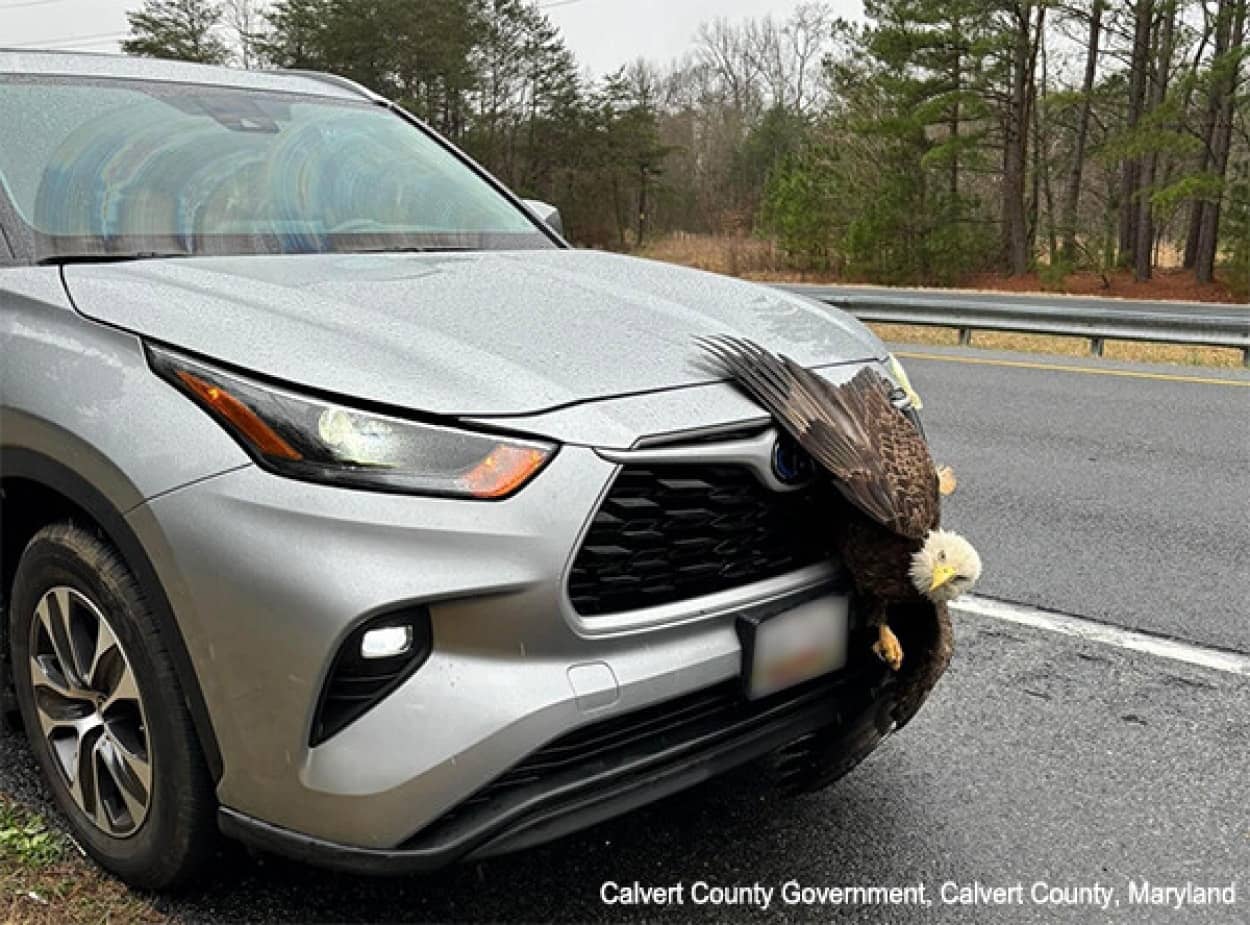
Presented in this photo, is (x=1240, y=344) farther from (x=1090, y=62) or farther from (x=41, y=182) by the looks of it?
(x=1090, y=62)

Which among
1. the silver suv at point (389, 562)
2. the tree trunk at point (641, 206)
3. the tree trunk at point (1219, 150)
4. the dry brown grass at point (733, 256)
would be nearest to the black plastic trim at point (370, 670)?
the silver suv at point (389, 562)

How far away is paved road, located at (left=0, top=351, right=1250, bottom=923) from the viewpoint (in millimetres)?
2275

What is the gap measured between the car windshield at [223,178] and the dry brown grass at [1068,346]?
30.6ft

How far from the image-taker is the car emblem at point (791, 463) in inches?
81.8

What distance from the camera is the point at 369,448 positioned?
1.83m

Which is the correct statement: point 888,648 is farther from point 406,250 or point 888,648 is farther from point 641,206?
point 641,206

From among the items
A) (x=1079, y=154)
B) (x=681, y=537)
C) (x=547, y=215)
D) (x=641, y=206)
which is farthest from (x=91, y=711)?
(x=641, y=206)

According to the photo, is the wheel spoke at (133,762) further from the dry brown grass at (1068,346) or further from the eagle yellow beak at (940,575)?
the dry brown grass at (1068,346)

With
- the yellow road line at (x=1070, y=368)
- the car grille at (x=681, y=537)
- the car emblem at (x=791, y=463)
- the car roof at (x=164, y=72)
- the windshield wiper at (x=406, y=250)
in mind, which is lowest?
the yellow road line at (x=1070, y=368)

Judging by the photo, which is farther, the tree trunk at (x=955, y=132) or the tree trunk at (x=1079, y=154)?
the tree trunk at (x=955, y=132)

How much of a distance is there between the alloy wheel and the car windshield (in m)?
0.87

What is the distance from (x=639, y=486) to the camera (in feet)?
6.33

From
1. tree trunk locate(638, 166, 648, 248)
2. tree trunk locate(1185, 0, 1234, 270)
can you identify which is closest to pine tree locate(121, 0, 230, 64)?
tree trunk locate(638, 166, 648, 248)

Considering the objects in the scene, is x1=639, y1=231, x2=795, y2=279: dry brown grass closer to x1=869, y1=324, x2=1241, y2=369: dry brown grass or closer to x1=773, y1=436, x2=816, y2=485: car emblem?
x1=869, y1=324, x2=1241, y2=369: dry brown grass
